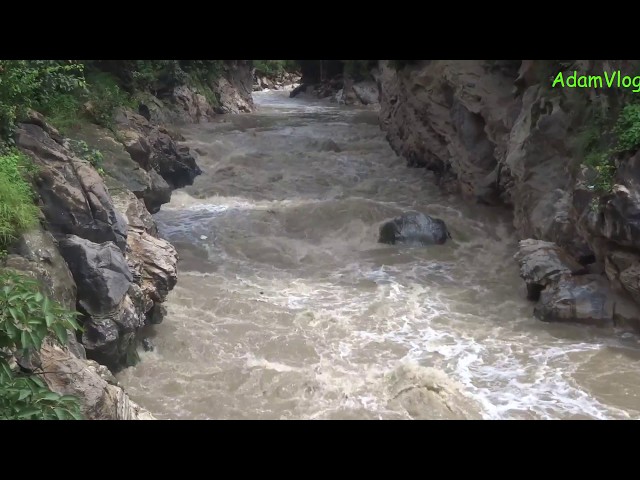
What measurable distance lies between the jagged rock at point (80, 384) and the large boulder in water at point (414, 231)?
6.13 meters

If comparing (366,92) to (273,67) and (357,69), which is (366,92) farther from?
(273,67)

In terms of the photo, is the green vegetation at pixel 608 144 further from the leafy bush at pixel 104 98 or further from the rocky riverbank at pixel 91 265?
the leafy bush at pixel 104 98

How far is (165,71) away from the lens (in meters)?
18.8

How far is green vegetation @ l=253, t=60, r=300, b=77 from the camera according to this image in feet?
128

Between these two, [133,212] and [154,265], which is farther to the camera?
[133,212]

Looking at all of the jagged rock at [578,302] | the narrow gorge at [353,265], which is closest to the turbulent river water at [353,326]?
the narrow gorge at [353,265]

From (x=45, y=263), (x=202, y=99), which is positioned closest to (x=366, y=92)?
(x=202, y=99)

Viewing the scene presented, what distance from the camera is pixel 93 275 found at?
5605 mm

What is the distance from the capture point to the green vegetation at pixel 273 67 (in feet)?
128

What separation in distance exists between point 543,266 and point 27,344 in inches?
243

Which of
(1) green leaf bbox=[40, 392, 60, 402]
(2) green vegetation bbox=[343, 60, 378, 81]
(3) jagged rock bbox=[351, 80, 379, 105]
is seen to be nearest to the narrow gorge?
(1) green leaf bbox=[40, 392, 60, 402]

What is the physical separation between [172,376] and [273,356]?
103cm
